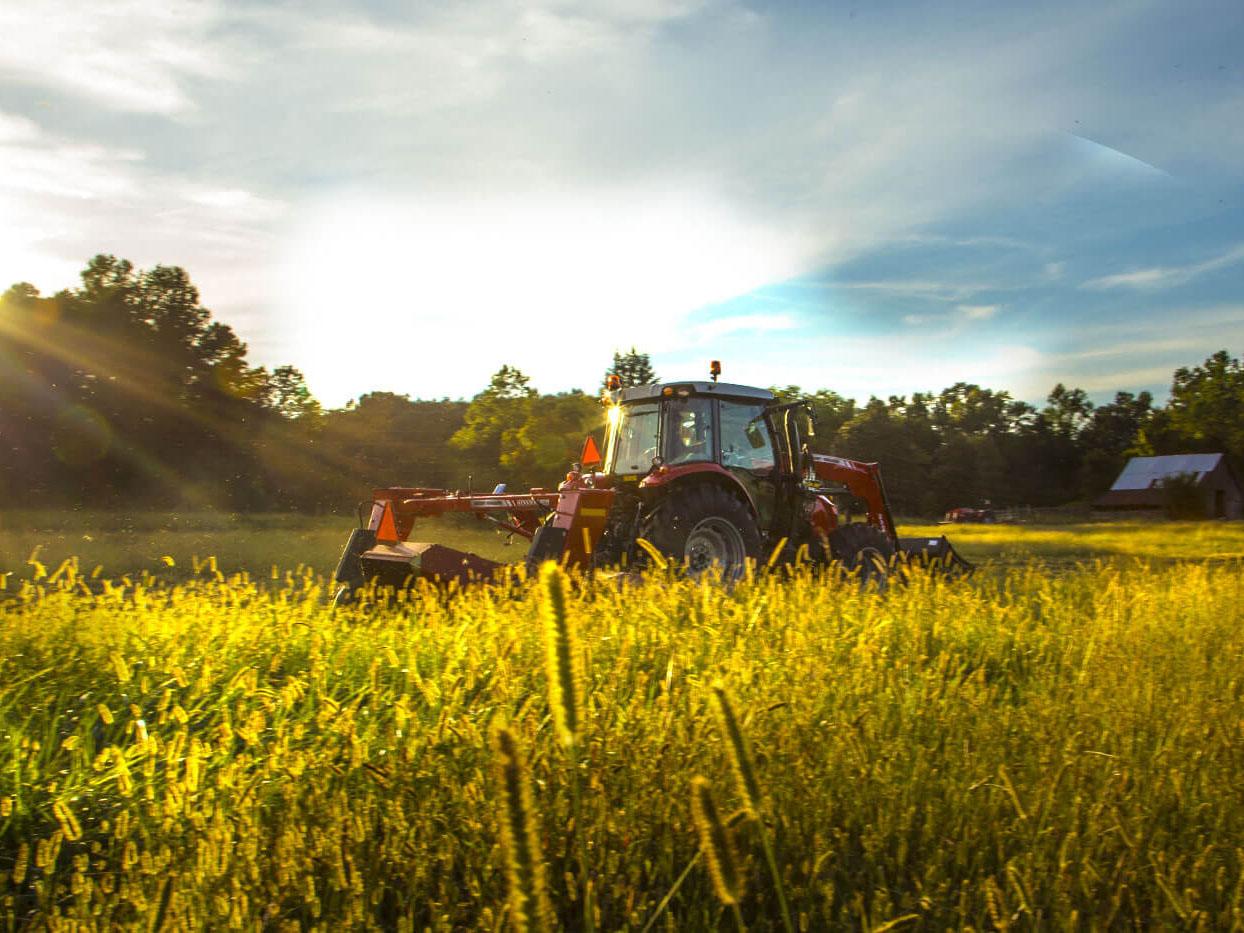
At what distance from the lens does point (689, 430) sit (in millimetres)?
8992

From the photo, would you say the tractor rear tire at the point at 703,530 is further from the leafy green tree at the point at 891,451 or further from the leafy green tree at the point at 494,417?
the leafy green tree at the point at 891,451

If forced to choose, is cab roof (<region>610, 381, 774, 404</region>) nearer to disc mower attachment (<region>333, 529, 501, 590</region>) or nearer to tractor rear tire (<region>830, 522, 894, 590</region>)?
tractor rear tire (<region>830, 522, 894, 590</region>)

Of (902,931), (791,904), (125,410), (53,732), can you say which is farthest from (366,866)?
(125,410)

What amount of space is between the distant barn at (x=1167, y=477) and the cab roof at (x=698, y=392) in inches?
1633

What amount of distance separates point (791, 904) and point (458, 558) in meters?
5.33

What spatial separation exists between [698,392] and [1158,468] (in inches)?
1965

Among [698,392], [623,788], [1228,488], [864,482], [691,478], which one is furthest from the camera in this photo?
[1228,488]

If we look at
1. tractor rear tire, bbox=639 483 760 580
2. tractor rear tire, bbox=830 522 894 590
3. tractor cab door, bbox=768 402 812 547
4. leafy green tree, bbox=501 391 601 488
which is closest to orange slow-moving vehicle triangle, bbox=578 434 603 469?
tractor rear tire, bbox=639 483 760 580

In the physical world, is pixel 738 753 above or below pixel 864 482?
below

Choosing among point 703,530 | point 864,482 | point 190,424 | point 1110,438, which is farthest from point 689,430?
point 1110,438

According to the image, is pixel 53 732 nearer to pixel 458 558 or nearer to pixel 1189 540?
pixel 458 558

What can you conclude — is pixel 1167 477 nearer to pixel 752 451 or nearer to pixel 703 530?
pixel 752 451

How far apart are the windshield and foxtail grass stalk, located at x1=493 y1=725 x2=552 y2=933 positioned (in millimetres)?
7986

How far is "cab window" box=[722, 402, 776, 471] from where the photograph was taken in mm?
9016
